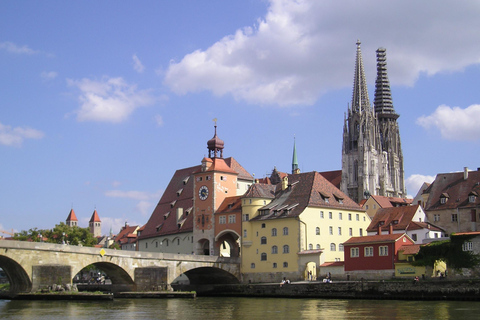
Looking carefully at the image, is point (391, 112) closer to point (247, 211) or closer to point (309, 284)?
point (247, 211)

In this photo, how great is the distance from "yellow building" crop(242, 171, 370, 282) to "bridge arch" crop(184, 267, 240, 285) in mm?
2074

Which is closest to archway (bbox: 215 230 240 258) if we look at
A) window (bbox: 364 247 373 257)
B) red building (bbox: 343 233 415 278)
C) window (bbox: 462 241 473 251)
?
red building (bbox: 343 233 415 278)

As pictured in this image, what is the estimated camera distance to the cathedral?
169 metres

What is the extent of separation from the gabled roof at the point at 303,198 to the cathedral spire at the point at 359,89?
310ft

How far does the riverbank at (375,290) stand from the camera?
5948cm

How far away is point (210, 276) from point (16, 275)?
28.6m

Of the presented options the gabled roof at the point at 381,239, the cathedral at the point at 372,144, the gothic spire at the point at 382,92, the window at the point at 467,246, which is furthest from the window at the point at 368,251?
the gothic spire at the point at 382,92

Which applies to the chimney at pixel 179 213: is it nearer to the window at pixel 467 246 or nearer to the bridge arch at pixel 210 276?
the bridge arch at pixel 210 276

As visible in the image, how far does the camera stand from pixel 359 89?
184 meters

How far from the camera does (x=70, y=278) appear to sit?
66.8 m

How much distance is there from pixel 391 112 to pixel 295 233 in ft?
386

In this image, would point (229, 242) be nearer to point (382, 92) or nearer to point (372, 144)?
point (372, 144)

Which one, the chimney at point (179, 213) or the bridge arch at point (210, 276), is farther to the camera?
the chimney at point (179, 213)

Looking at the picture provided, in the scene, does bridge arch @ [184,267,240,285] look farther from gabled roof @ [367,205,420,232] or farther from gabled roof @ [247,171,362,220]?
gabled roof @ [367,205,420,232]
